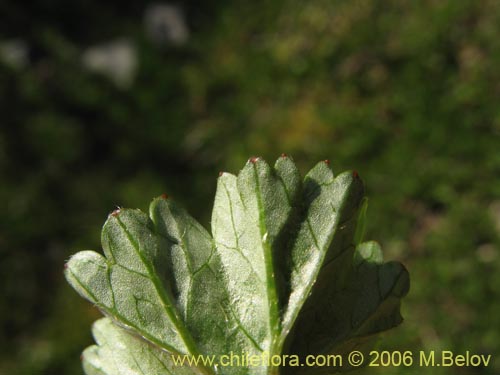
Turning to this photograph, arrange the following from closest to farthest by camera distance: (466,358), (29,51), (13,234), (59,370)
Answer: (466,358)
(59,370)
(13,234)
(29,51)

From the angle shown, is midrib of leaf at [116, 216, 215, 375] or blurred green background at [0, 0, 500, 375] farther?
blurred green background at [0, 0, 500, 375]

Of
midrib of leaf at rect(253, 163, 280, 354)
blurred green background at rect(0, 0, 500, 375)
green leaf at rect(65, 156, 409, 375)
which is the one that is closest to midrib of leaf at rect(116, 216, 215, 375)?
green leaf at rect(65, 156, 409, 375)

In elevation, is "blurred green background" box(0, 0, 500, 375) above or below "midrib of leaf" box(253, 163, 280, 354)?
above

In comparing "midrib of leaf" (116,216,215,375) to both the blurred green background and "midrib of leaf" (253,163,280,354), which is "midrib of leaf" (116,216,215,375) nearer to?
"midrib of leaf" (253,163,280,354)

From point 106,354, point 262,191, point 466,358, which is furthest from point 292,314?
point 466,358

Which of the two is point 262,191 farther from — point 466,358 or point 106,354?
point 466,358

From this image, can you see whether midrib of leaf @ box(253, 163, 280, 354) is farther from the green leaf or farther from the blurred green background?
the blurred green background
